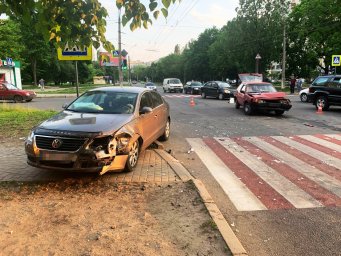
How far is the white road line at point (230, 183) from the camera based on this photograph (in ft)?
17.1

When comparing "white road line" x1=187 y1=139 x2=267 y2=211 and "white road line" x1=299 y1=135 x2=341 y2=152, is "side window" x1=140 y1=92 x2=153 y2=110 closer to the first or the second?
"white road line" x1=187 y1=139 x2=267 y2=211

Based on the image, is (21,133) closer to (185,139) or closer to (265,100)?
(185,139)

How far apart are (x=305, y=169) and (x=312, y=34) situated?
147 ft

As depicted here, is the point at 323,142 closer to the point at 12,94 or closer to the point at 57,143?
the point at 57,143

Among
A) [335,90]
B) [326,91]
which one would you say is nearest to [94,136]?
[335,90]

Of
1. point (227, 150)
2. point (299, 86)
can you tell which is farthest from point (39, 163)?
point (299, 86)

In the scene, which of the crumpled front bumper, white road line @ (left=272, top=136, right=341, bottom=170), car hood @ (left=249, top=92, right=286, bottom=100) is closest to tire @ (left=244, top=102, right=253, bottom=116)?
car hood @ (left=249, top=92, right=286, bottom=100)

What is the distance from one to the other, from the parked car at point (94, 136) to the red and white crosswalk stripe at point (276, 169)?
1.74 metres

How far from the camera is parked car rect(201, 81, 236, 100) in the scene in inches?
1064

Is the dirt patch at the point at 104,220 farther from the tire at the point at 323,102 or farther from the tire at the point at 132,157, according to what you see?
the tire at the point at 323,102

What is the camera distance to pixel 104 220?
4434 millimetres

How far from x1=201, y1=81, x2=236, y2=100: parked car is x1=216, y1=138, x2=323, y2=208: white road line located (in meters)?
18.4

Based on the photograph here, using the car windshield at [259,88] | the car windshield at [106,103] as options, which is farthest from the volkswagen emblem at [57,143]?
the car windshield at [259,88]

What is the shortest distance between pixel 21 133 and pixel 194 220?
7.66 meters
